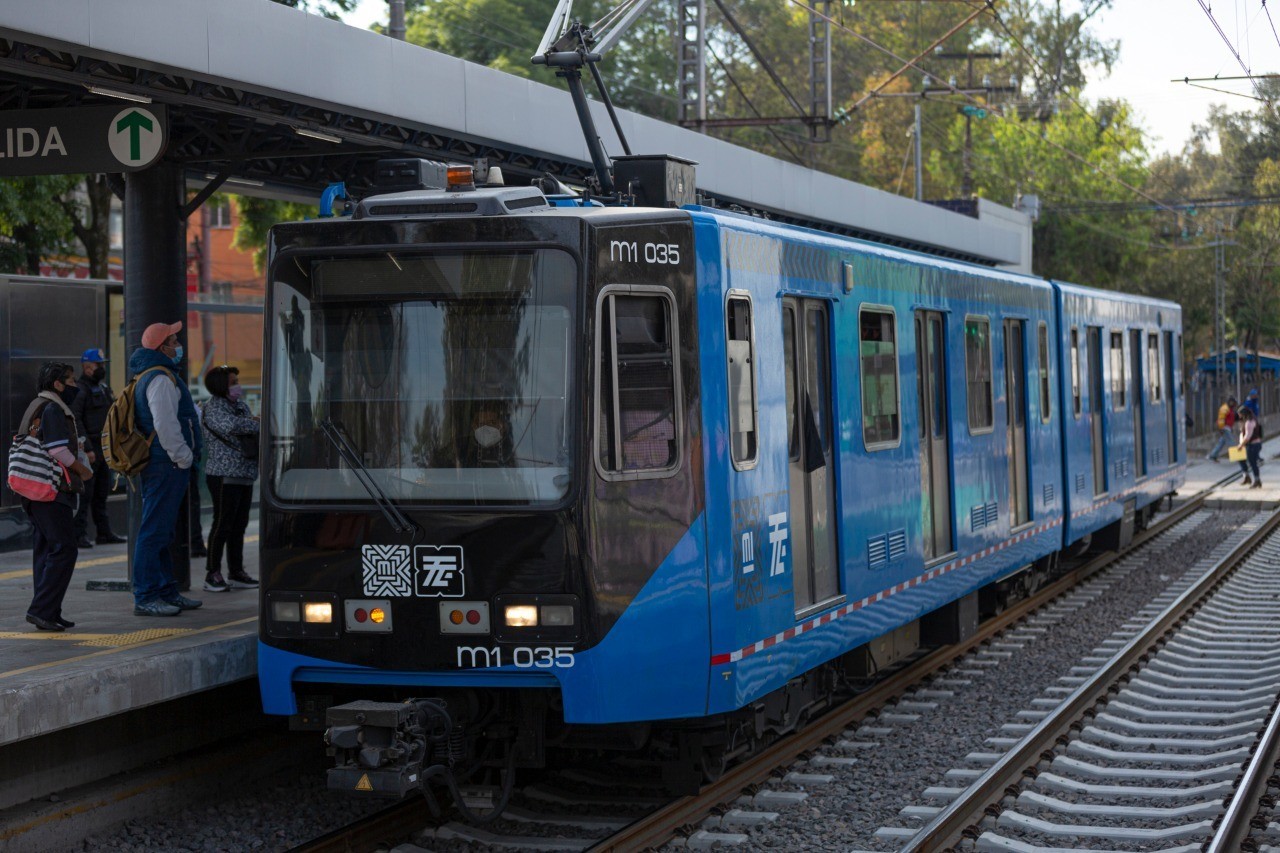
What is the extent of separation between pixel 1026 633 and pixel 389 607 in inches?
311

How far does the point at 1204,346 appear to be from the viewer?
77.5 meters

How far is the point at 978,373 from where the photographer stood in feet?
40.8

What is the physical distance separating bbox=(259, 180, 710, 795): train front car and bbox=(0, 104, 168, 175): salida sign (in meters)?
2.67

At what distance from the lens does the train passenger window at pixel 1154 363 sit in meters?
19.7

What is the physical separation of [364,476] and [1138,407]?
1335cm

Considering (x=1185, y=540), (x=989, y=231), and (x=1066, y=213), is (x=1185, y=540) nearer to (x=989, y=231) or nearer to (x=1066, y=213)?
(x=989, y=231)

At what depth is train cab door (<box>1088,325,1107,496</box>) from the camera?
1662cm

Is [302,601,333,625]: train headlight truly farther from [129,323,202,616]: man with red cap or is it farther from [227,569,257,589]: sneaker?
[227,569,257,589]: sneaker

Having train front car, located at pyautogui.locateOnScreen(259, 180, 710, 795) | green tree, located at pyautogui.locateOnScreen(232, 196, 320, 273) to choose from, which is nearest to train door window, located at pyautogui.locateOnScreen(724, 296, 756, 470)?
train front car, located at pyautogui.locateOnScreen(259, 180, 710, 795)

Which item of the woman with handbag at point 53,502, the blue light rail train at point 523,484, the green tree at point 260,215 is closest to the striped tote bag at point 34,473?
the woman with handbag at point 53,502

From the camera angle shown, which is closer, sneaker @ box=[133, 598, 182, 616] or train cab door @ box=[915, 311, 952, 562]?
sneaker @ box=[133, 598, 182, 616]

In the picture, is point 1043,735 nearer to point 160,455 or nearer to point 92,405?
point 160,455

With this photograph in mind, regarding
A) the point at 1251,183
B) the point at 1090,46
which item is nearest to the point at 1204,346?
the point at 1251,183

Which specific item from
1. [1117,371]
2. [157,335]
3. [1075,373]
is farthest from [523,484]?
[1117,371]
